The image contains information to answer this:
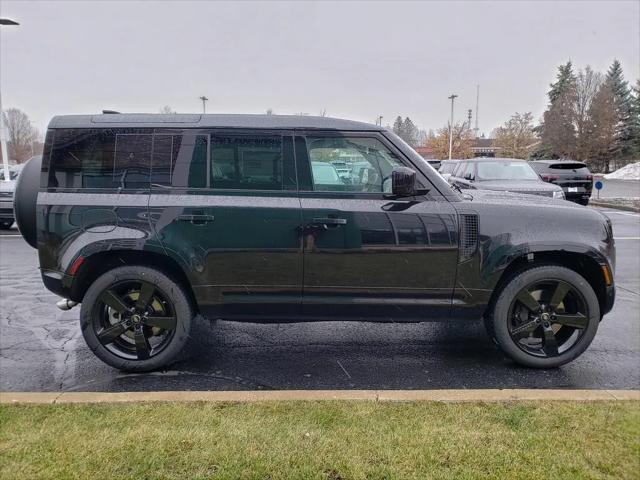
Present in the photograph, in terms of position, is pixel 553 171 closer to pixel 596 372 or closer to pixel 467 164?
pixel 467 164

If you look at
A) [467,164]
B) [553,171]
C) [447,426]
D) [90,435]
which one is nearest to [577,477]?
[447,426]

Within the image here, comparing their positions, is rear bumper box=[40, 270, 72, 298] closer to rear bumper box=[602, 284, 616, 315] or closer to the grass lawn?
the grass lawn

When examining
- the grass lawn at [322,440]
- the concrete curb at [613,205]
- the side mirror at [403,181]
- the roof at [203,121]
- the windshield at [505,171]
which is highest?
the windshield at [505,171]

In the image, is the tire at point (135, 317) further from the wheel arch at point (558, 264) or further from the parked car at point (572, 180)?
the parked car at point (572, 180)

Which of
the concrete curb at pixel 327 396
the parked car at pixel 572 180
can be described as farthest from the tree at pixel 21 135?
the concrete curb at pixel 327 396

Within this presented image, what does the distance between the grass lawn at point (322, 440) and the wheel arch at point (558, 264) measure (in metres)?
1.00

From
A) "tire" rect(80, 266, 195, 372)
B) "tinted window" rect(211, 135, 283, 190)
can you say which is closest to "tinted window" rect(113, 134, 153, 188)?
"tinted window" rect(211, 135, 283, 190)

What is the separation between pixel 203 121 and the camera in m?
3.77

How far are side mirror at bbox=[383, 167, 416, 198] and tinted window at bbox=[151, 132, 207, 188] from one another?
4.76 feet

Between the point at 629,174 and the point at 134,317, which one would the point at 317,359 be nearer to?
the point at 134,317

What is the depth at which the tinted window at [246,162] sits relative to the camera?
3727 millimetres

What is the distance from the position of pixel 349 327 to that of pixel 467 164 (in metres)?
9.07

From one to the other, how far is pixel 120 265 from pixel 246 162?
4.30 ft

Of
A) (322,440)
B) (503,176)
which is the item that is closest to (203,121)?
(322,440)
